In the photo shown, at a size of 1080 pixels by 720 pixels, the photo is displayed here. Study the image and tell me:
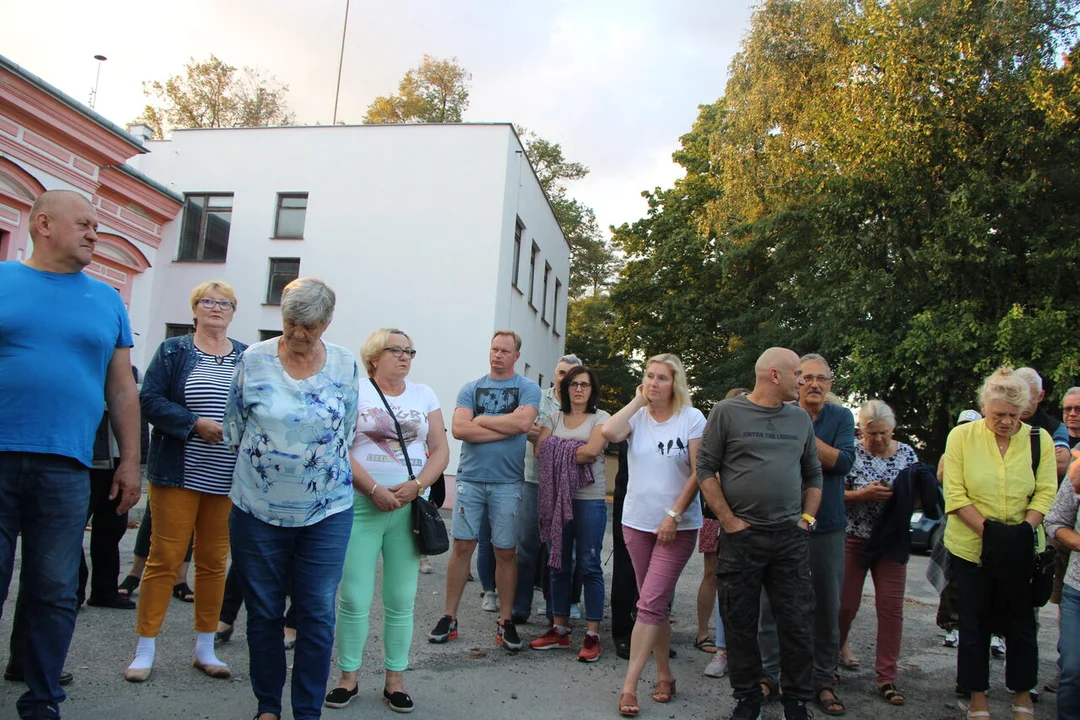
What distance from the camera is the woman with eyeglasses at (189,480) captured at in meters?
4.09

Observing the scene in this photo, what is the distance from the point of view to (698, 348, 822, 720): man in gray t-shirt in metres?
4.01

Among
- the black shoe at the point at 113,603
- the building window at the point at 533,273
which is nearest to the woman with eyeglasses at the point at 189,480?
the black shoe at the point at 113,603

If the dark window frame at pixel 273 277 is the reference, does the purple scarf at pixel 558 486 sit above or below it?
below

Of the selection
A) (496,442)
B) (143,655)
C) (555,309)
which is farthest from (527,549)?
(555,309)

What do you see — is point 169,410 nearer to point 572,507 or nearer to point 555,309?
point 572,507

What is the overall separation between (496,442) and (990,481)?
295 centimetres

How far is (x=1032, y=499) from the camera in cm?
435

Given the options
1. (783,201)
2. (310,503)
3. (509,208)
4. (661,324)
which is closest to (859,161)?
(783,201)

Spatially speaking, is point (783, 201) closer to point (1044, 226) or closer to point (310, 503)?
point (1044, 226)

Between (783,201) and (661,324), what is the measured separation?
31.3 feet

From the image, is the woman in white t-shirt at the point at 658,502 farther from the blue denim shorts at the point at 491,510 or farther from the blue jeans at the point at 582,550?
the blue denim shorts at the point at 491,510

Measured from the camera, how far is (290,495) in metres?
3.26

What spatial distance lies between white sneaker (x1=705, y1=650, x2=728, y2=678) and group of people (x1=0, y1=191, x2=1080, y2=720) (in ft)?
0.06

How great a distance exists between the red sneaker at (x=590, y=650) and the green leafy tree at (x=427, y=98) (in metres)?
31.4
